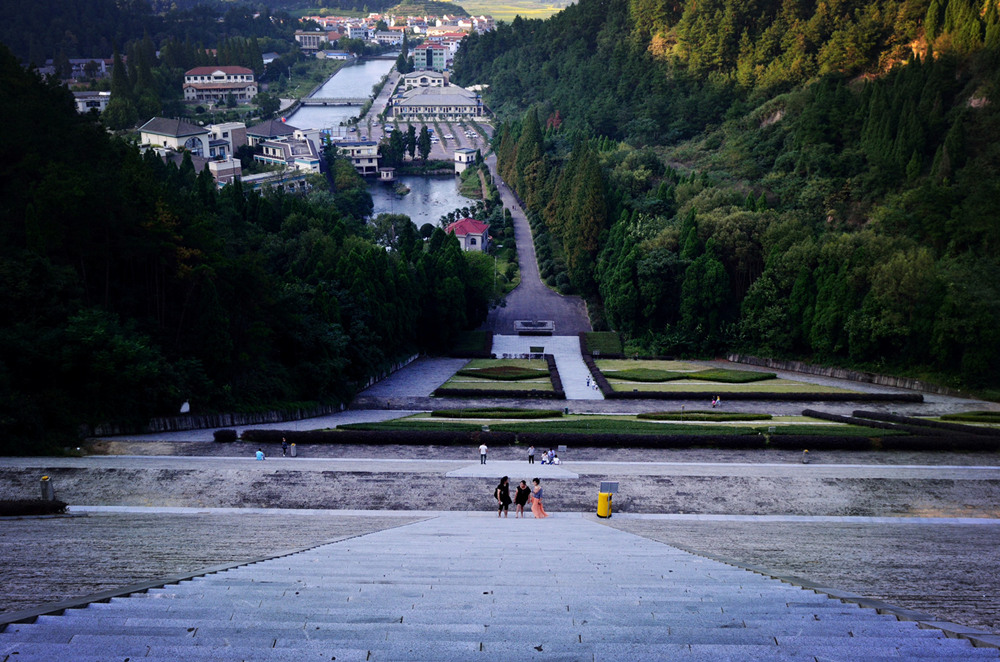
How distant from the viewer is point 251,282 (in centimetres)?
2873

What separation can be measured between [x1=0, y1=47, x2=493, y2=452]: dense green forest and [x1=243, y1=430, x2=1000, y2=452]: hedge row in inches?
182

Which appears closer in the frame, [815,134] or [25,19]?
[815,134]

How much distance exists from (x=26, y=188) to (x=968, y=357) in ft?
120

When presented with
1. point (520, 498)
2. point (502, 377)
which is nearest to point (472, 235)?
point (502, 377)

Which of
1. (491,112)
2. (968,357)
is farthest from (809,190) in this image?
(491,112)

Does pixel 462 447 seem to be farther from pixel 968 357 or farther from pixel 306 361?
pixel 968 357

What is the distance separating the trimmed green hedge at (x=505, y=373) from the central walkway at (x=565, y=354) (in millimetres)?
1204

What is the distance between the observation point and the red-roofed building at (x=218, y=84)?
108m

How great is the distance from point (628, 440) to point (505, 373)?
13195mm

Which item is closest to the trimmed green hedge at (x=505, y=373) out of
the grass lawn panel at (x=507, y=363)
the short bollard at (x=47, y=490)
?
the grass lawn panel at (x=507, y=363)

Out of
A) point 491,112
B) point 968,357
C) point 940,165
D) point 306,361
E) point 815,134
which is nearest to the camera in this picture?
point 306,361

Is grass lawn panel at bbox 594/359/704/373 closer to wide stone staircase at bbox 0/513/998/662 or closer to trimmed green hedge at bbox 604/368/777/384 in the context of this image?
trimmed green hedge at bbox 604/368/777/384

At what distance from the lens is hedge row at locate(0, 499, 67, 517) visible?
14594mm

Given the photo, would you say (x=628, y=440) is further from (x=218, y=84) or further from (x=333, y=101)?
(x=333, y=101)
